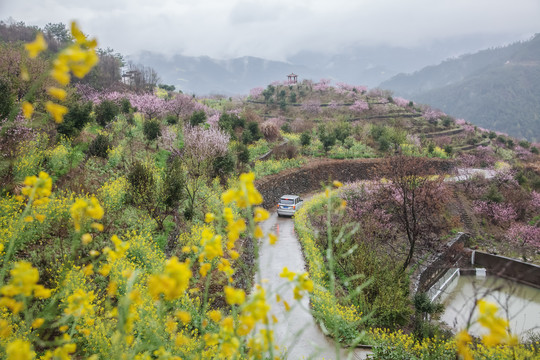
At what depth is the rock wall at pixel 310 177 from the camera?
21672mm

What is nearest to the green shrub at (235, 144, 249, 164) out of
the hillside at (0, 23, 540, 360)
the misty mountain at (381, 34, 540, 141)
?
the hillside at (0, 23, 540, 360)

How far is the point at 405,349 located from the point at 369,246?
618cm

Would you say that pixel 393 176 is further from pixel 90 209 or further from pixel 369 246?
pixel 90 209

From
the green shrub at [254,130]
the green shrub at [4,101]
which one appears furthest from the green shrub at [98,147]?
the green shrub at [254,130]

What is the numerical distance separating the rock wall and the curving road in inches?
86.3

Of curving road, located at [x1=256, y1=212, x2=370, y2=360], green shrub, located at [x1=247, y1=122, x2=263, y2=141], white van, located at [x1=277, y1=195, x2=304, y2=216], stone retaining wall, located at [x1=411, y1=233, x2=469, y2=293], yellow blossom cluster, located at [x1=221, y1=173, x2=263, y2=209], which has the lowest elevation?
stone retaining wall, located at [x1=411, y1=233, x2=469, y2=293]

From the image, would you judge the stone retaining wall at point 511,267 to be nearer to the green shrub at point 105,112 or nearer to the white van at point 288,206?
the white van at point 288,206

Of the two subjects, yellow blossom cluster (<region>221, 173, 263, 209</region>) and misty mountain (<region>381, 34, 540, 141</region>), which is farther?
misty mountain (<region>381, 34, 540, 141</region>)

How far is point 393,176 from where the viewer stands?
568 inches

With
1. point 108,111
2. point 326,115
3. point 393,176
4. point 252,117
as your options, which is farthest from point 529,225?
point 326,115

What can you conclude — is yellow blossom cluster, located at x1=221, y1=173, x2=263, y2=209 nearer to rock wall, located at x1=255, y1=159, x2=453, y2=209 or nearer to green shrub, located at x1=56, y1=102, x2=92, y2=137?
green shrub, located at x1=56, y1=102, x2=92, y2=137

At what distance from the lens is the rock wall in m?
21.7

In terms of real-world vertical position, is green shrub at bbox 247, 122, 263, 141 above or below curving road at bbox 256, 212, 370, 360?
above

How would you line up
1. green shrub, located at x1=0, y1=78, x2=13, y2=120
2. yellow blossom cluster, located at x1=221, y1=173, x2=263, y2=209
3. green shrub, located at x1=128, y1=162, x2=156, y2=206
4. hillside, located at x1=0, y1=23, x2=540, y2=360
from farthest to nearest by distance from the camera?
green shrub, located at x1=128, y1=162, x2=156, y2=206
green shrub, located at x1=0, y1=78, x2=13, y2=120
hillside, located at x1=0, y1=23, x2=540, y2=360
yellow blossom cluster, located at x1=221, y1=173, x2=263, y2=209
